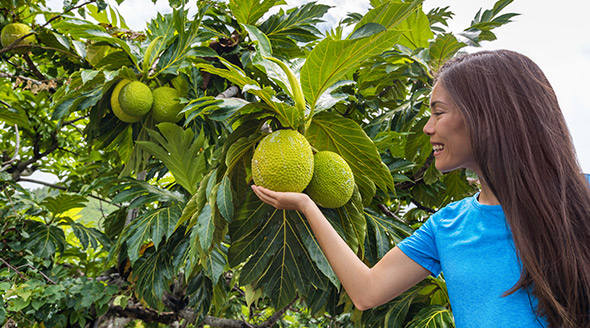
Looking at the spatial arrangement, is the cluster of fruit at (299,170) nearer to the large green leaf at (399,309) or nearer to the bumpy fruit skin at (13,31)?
the large green leaf at (399,309)

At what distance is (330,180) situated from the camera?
1.08 m

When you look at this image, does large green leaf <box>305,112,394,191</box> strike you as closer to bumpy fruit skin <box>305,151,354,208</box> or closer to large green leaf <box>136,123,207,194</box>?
bumpy fruit skin <box>305,151,354,208</box>

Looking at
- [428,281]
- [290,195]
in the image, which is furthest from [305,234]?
[428,281]

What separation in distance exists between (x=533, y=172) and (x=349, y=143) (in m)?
0.48

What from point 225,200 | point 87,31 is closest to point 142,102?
point 87,31

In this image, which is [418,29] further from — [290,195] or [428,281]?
[290,195]

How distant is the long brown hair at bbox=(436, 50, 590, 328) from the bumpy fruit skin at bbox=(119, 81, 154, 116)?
1122mm

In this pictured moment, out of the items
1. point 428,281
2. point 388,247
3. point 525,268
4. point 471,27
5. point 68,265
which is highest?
point 471,27

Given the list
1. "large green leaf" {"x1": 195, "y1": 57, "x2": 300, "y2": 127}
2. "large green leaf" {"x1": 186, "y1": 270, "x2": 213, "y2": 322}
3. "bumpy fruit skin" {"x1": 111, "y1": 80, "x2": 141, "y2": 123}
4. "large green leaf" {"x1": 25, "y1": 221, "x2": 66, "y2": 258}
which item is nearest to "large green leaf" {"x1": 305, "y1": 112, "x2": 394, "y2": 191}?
"large green leaf" {"x1": 195, "y1": 57, "x2": 300, "y2": 127}

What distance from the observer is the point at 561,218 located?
0.83m

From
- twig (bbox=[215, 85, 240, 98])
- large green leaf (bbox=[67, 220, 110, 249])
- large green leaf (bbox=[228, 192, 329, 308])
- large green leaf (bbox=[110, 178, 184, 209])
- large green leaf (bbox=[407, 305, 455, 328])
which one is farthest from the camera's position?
large green leaf (bbox=[67, 220, 110, 249])

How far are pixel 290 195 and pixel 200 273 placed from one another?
1.08 metres

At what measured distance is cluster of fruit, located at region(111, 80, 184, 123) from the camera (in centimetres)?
162

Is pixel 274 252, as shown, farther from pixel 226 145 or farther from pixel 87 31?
pixel 87 31
